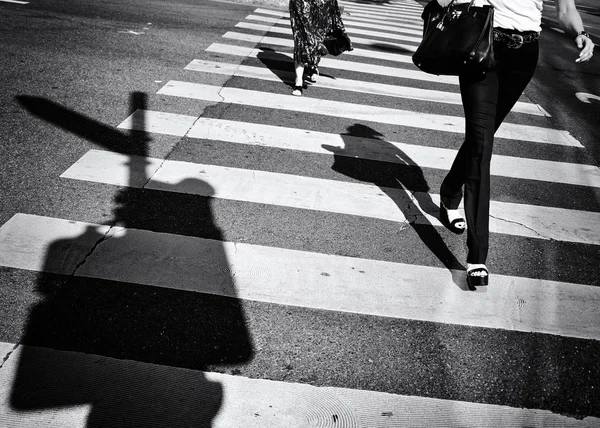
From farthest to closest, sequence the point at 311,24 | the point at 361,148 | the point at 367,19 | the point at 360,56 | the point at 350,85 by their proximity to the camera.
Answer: the point at 367,19, the point at 360,56, the point at 350,85, the point at 311,24, the point at 361,148

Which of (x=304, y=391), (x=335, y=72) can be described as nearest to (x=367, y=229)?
(x=304, y=391)

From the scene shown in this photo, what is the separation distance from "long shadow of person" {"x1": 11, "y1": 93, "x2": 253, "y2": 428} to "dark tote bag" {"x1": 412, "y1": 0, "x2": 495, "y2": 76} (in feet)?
5.80

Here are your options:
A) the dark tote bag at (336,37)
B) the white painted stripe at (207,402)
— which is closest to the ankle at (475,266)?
the white painted stripe at (207,402)

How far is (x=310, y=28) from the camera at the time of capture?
732cm

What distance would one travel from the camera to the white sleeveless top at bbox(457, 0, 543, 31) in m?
3.36

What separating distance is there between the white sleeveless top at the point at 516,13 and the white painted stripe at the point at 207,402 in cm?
211

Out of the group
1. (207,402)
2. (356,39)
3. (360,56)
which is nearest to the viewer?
(207,402)

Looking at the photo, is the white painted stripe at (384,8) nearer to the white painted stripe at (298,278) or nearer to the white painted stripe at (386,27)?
the white painted stripe at (386,27)

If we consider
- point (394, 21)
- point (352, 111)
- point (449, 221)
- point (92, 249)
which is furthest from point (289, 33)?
point (92, 249)

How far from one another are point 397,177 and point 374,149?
667mm

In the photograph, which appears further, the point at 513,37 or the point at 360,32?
the point at 360,32

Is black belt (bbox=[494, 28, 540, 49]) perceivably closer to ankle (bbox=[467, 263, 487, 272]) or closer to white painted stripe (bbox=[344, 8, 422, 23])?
ankle (bbox=[467, 263, 487, 272])

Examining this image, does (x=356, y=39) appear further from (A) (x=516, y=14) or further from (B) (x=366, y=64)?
(A) (x=516, y=14)

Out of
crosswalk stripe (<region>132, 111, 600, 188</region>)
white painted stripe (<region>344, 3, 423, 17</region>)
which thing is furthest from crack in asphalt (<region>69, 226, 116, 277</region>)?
white painted stripe (<region>344, 3, 423, 17</region>)
